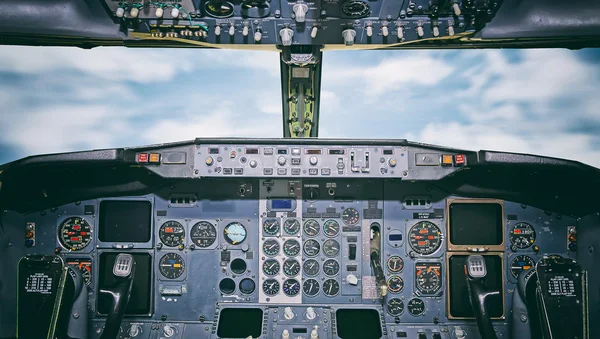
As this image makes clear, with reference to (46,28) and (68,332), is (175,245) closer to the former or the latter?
(68,332)

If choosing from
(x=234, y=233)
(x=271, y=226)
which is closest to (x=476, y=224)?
(x=271, y=226)

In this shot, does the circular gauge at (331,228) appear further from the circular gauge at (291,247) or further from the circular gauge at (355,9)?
the circular gauge at (355,9)

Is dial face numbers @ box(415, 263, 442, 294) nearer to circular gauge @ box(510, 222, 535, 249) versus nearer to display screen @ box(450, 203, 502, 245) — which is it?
display screen @ box(450, 203, 502, 245)

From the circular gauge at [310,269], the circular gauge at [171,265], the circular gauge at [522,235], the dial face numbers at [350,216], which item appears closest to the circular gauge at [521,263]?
the circular gauge at [522,235]

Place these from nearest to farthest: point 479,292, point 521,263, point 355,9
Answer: point 355,9 < point 479,292 < point 521,263

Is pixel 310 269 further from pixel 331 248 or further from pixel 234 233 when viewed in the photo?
pixel 234 233

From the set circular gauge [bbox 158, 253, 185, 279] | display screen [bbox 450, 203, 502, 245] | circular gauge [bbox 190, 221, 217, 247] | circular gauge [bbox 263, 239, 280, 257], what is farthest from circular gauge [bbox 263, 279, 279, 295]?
display screen [bbox 450, 203, 502, 245]
